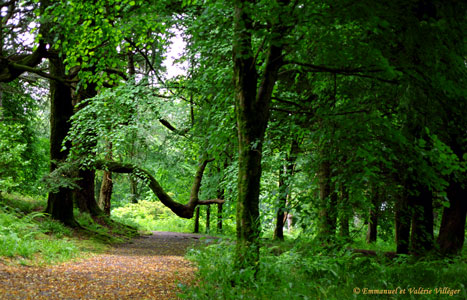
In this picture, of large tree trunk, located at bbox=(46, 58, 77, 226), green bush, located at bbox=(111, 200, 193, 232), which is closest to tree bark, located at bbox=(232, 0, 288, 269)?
large tree trunk, located at bbox=(46, 58, 77, 226)

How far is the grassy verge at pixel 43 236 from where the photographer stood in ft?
22.9

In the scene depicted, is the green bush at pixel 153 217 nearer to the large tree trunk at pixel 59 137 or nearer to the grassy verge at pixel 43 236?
the grassy verge at pixel 43 236

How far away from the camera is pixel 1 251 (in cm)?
665

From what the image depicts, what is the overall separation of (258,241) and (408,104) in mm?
2636

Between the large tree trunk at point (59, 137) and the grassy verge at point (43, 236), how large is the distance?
0.37m

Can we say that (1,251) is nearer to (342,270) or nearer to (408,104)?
(342,270)

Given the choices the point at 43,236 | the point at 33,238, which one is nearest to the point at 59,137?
the point at 43,236

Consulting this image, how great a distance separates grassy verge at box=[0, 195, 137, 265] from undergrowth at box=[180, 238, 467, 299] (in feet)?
11.5

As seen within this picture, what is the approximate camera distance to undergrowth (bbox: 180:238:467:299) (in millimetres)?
4371

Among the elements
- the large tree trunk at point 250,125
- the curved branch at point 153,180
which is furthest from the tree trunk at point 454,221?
the curved branch at point 153,180

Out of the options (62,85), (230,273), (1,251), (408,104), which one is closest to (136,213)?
(62,85)

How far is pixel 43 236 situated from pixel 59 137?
3.31 meters

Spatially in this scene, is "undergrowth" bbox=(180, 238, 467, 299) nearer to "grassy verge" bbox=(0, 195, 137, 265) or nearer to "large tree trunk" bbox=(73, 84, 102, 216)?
"grassy verge" bbox=(0, 195, 137, 265)

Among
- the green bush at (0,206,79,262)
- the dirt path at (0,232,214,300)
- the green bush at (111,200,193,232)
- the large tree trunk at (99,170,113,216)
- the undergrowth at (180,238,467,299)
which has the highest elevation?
the large tree trunk at (99,170,113,216)
